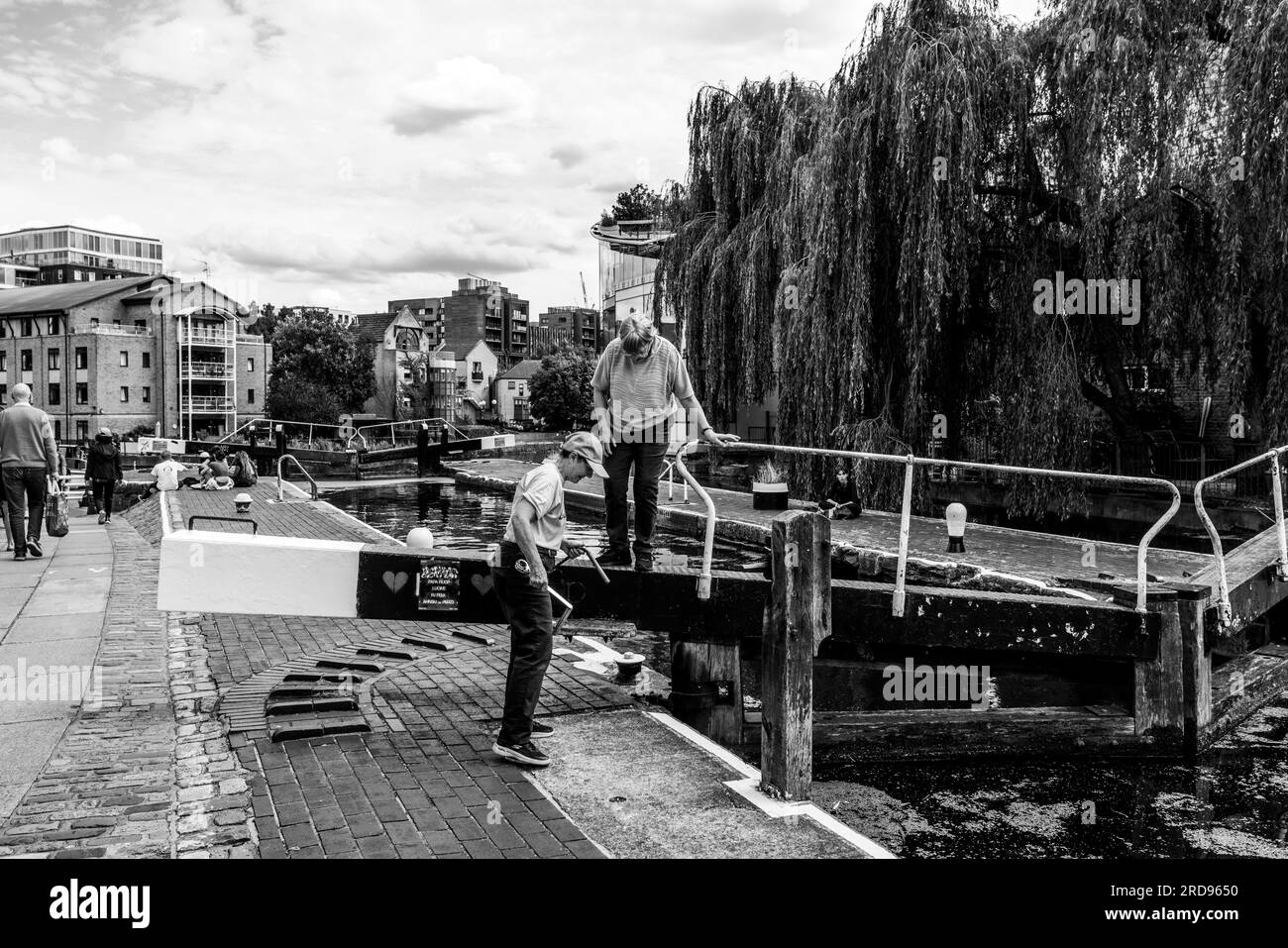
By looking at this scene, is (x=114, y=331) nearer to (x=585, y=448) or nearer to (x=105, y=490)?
(x=105, y=490)

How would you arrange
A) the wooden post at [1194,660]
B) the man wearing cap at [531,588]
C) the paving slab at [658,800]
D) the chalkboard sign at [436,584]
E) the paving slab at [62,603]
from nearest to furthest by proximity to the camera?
→ the paving slab at [658,800]
the man wearing cap at [531,588]
the chalkboard sign at [436,584]
the wooden post at [1194,660]
the paving slab at [62,603]

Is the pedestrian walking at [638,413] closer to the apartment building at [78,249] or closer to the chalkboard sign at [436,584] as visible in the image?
the chalkboard sign at [436,584]

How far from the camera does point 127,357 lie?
7069 centimetres

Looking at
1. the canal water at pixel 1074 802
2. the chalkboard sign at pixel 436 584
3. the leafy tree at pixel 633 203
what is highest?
the leafy tree at pixel 633 203

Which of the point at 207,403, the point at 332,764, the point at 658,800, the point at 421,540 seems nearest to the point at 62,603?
the point at 421,540

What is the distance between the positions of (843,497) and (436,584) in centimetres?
1215

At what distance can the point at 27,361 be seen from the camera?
236 ft

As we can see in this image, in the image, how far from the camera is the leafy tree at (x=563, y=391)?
241 ft

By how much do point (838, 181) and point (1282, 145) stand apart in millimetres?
6449

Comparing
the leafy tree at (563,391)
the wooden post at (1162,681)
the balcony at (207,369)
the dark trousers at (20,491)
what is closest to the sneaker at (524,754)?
the wooden post at (1162,681)

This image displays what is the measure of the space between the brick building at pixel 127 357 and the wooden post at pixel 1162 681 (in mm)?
68348

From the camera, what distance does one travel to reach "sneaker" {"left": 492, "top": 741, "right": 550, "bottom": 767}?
5.56m

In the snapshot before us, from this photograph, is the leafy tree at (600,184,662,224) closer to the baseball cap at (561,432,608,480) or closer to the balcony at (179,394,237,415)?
the balcony at (179,394,237,415)

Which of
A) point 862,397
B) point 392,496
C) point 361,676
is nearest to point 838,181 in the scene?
point 862,397
